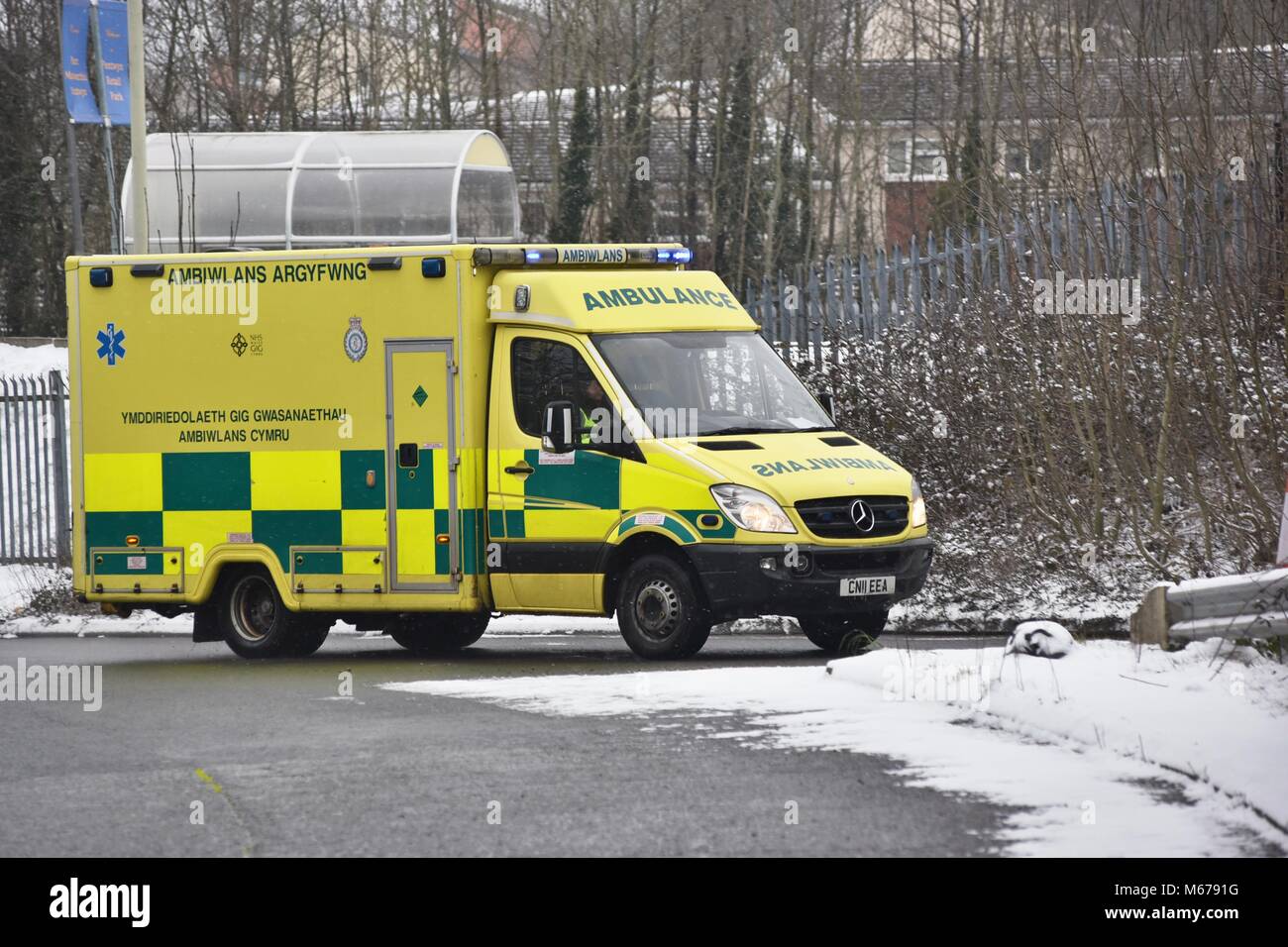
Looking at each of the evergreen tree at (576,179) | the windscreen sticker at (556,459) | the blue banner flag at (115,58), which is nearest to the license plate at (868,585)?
the windscreen sticker at (556,459)

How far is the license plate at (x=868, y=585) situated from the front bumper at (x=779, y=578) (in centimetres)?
3

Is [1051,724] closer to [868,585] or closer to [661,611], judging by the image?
[868,585]

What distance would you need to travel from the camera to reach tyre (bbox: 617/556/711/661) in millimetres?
12672

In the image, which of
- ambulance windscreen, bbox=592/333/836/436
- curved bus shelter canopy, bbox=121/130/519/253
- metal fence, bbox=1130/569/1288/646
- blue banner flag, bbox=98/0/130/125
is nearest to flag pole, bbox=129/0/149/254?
blue banner flag, bbox=98/0/130/125

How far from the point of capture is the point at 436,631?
15.0m

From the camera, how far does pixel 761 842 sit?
6801 mm

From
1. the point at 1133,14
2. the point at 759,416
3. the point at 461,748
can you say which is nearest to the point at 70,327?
the point at 759,416

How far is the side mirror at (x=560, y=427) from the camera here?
13.0 metres

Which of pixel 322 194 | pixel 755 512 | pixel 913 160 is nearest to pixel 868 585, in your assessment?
pixel 755 512

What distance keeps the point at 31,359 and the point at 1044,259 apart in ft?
71.4

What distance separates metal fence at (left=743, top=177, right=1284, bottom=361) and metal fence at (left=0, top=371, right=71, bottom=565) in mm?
8307

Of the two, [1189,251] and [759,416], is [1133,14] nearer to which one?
[1189,251]

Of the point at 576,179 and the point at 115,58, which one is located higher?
the point at 115,58
